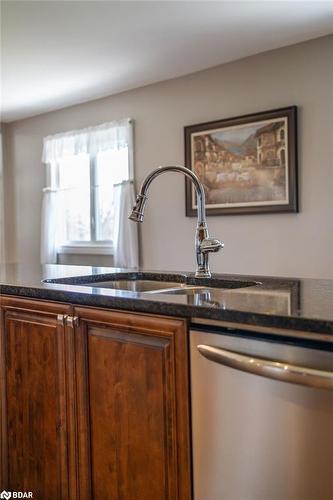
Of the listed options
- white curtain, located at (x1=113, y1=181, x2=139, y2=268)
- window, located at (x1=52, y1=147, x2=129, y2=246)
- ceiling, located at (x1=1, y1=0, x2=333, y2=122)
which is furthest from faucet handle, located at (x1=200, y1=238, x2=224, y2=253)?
window, located at (x1=52, y1=147, x2=129, y2=246)

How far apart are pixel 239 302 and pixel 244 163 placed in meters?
2.56

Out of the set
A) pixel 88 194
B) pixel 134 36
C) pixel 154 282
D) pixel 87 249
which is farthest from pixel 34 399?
pixel 88 194

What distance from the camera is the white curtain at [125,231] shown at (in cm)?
427

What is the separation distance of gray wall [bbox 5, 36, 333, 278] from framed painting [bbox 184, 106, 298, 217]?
0.24 feet

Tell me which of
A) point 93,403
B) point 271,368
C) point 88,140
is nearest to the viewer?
point 271,368

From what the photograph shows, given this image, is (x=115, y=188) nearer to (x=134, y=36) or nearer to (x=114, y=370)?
(x=134, y=36)

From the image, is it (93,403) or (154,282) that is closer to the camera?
(93,403)

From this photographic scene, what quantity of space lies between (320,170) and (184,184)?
46.2 inches

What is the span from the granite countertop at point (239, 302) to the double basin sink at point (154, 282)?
0.42 feet

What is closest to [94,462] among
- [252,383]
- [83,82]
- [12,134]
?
[252,383]

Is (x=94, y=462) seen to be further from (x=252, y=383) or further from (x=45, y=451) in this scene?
(x=252, y=383)

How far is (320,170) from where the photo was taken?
3.23 metres

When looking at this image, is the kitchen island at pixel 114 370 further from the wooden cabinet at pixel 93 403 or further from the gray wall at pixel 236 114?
the gray wall at pixel 236 114

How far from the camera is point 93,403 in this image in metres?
1.44
